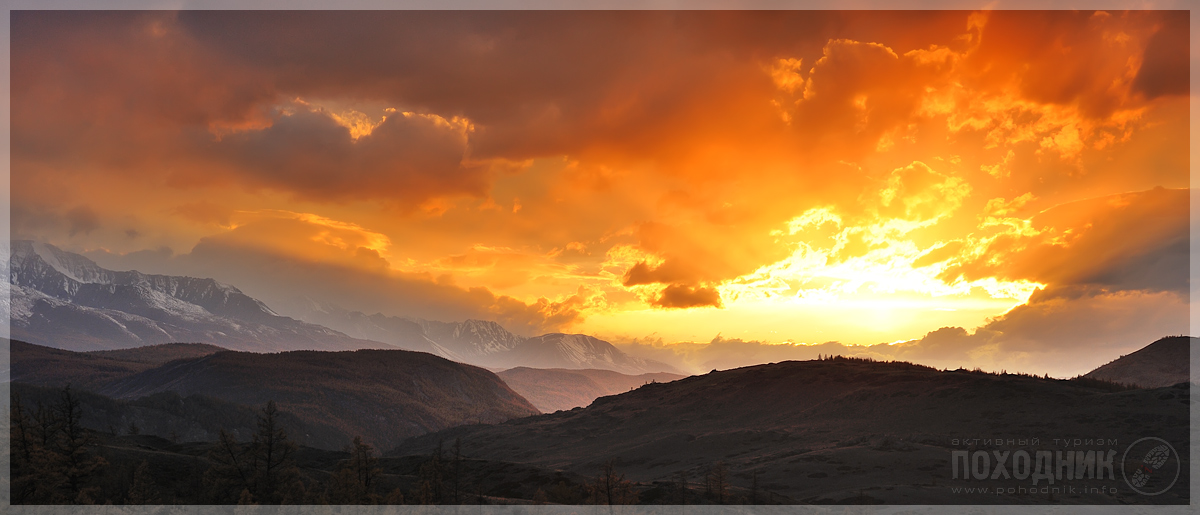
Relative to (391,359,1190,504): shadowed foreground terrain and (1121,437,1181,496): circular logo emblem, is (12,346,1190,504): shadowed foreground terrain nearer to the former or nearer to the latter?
(391,359,1190,504): shadowed foreground terrain

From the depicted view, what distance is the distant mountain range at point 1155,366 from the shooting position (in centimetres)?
Result: 11281

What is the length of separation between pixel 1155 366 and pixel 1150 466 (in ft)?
302

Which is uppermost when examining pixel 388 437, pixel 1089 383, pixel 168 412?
pixel 1089 383

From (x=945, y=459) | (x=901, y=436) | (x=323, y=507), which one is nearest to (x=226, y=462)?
(x=323, y=507)

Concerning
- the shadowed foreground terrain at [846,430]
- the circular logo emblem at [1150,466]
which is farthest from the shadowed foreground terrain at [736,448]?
the circular logo emblem at [1150,466]

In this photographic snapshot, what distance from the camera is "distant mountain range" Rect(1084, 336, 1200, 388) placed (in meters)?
113

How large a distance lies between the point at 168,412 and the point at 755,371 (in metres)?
128

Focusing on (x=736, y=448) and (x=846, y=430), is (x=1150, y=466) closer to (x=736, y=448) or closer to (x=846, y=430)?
(x=846, y=430)

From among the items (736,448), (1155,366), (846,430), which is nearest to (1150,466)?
(846,430)

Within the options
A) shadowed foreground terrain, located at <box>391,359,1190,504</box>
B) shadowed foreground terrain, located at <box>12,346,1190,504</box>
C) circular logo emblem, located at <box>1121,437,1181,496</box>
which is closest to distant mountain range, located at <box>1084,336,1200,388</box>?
shadowed foreground terrain, located at <box>391,359,1190,504</box>

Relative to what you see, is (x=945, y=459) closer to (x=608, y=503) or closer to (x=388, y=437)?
(x=608, y=503)

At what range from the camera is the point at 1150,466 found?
5059cm

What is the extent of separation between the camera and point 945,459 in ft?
186

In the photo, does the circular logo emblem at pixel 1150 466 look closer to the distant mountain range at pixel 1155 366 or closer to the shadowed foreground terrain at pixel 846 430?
the shadowed foreground terrain at pixel 846 430
